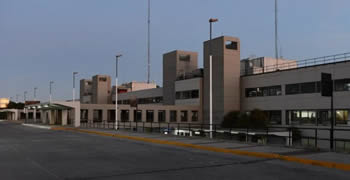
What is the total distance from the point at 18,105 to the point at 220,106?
13453 centimetres

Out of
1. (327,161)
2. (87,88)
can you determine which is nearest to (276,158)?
(327,161)

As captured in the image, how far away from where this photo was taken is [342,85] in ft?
139

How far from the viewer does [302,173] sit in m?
11.2

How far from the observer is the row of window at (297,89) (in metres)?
42.3

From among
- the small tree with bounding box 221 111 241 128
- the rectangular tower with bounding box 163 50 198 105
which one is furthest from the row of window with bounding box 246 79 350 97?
the rectangular tower with bounding box 163 50 198 105

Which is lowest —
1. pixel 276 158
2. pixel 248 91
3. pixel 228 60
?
pixel 276 158

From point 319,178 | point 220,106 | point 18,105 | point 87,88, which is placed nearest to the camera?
point 319,178

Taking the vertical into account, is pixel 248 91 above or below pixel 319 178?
above

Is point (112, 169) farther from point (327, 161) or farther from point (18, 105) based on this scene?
point (18, 105)

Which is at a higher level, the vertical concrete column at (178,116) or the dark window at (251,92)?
the dark window at (251,92)

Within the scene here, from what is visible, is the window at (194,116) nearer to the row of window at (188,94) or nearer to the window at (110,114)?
the row of window at (188,94)

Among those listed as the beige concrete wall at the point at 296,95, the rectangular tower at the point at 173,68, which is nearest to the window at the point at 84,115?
the rectangular tower at the point at 173,68

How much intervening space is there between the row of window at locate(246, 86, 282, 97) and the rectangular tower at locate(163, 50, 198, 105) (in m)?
15.9

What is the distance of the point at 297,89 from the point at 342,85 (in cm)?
655
